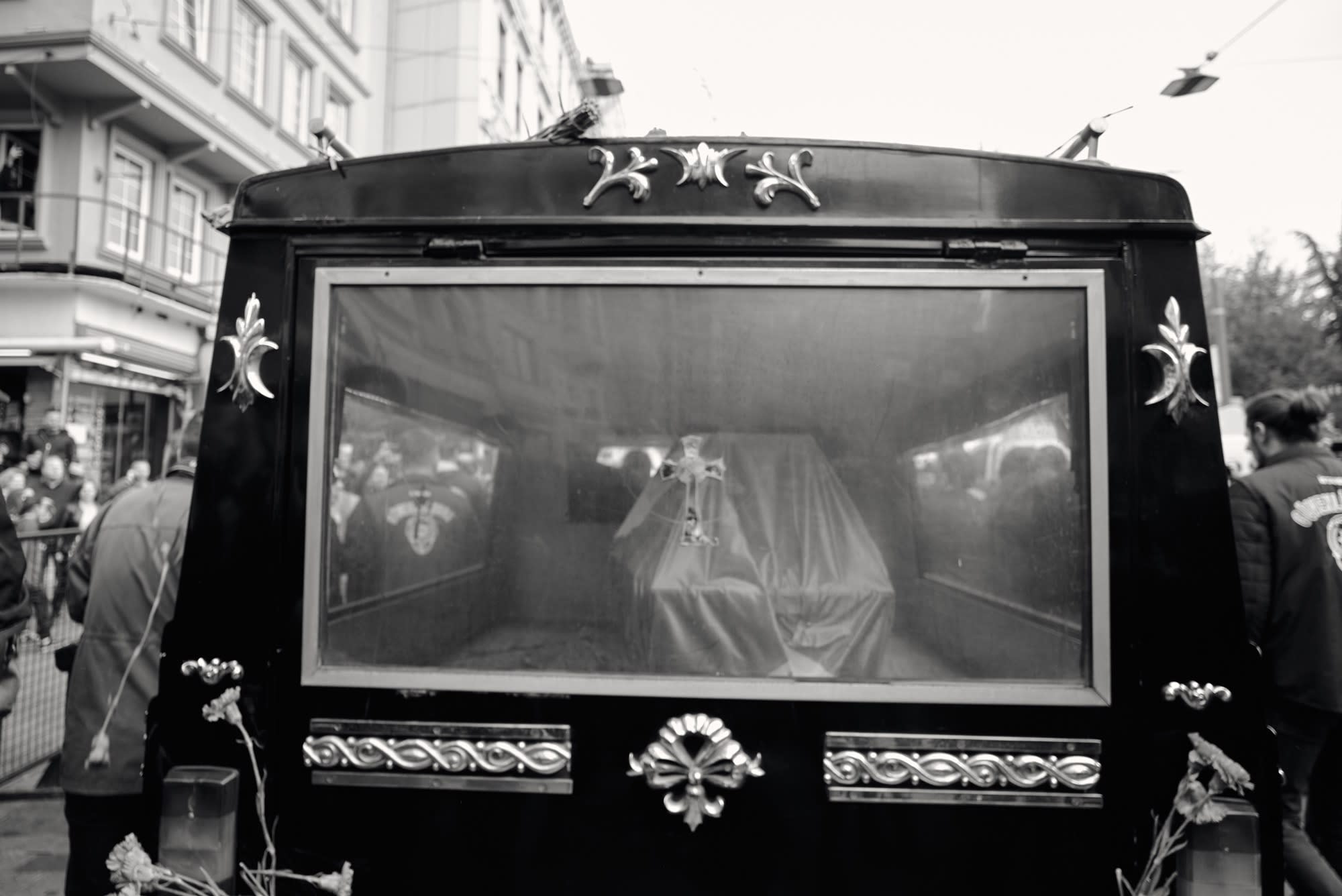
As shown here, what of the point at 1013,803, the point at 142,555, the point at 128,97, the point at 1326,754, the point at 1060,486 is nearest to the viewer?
the point at 1013,803

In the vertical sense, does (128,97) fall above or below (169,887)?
above

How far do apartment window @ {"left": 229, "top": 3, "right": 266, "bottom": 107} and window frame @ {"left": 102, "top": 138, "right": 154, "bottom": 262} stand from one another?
7.98ft

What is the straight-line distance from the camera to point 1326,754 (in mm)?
3516

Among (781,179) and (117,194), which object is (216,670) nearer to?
(781,179)

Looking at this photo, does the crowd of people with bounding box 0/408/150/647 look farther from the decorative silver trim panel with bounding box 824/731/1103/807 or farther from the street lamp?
the street lamp

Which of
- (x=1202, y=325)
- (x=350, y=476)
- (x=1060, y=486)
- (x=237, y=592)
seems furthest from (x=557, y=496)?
(x=1202, y=325)

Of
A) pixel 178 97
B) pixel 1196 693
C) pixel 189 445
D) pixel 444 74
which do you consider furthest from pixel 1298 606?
pixel 444 74

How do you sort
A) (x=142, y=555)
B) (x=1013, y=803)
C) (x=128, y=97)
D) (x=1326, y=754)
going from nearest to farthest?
(x=1013, y=803) < (x=142, y=555) < (x=1326, y=754) < (x=128, y=97)

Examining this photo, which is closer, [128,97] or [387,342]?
[387,342]

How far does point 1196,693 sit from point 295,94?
20.0m

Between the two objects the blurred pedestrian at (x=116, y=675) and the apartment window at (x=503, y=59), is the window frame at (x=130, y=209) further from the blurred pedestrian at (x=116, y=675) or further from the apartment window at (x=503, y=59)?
the blurred pedestrian at (x=116, y=675)

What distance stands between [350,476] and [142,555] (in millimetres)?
1595

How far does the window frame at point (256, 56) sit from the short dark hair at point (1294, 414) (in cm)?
1664

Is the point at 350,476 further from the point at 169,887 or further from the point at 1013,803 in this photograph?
the point at 1013,803
